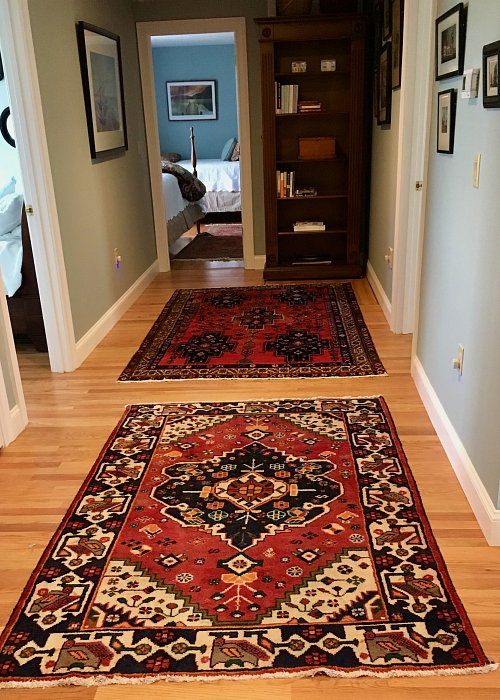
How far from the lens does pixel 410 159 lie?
3814 mm

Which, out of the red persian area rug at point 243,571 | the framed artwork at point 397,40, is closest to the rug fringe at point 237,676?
the red persian area rug at point 243,571

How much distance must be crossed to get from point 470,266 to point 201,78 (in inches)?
358

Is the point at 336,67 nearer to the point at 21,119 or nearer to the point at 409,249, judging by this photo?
the point at 409,249

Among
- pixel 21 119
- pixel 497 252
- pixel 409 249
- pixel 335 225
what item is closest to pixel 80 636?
pixel 497 252

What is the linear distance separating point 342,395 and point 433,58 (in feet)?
5.40

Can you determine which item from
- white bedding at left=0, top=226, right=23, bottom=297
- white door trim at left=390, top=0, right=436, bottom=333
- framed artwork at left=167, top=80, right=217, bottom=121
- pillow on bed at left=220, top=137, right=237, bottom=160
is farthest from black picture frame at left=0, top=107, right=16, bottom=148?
framed artwork at left=167, top=80, right=217, bottom=121

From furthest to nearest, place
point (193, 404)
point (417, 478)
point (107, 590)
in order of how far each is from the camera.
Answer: point (193, 404)
point (417, 478)
point (107, 590)

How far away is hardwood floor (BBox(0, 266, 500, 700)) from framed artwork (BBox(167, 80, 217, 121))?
6.70 m

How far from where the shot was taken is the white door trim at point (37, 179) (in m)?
3.24

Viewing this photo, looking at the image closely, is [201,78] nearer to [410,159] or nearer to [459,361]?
[410,159]

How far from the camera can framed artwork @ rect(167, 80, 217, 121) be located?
33.9ft

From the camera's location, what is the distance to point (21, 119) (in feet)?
11.0

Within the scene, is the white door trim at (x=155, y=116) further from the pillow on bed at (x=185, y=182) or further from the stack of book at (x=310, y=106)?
the pillow on bed at (x=185, y=182)

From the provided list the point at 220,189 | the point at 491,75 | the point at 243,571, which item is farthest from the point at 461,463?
the point at 220,189
